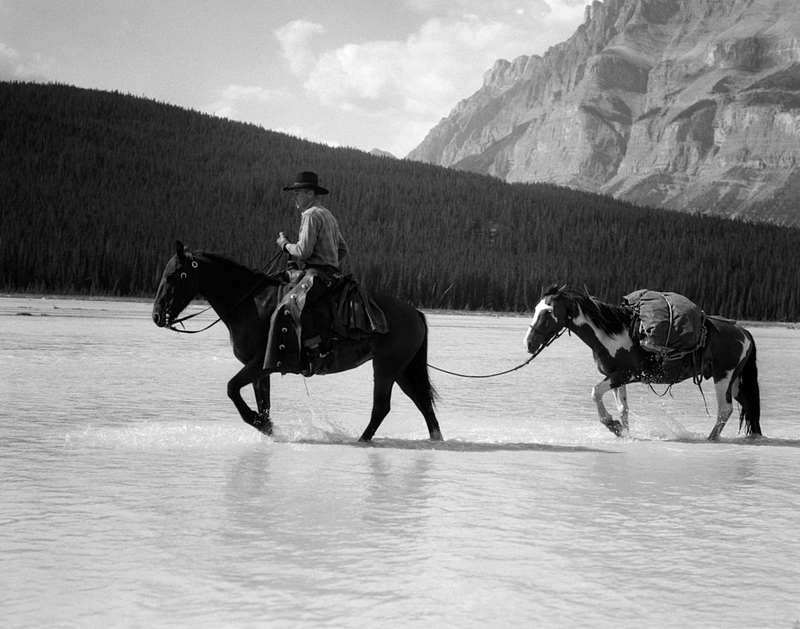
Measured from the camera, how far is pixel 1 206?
144m

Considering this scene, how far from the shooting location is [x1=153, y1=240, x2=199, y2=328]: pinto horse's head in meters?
11.7

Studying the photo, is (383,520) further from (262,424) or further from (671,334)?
(671,334)

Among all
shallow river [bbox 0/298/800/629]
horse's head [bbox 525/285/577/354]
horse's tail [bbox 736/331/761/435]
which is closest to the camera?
shallow river [bbox 0/298/800/629]

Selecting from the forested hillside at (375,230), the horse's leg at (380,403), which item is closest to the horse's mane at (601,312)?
the horse's leg at (380,403)

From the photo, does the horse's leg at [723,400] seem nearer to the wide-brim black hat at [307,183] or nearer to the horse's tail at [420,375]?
the horse's tail at [420,375]

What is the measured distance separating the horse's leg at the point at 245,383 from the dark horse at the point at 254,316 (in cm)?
1

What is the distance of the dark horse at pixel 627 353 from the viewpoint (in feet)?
43.5

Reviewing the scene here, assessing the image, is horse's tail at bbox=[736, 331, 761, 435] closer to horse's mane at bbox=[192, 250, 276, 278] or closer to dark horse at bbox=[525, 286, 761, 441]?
dark horse at bbox=[525, 286, 761, 441]

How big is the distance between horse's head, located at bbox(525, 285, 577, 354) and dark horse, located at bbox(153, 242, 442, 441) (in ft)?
5.86

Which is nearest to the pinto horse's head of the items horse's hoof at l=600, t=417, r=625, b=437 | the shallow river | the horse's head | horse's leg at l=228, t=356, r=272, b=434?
horse's leg at l=228, t=356, r=272, b=434

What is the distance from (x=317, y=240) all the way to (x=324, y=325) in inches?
40.9

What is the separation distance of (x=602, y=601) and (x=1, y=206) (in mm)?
151778

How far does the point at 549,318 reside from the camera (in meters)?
13.2

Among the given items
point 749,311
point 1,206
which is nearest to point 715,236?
point 749,311
